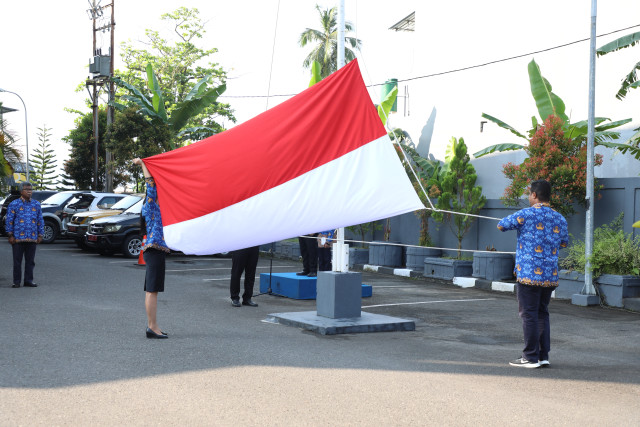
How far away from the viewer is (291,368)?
6.72 meters

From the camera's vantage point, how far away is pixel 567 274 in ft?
43.7

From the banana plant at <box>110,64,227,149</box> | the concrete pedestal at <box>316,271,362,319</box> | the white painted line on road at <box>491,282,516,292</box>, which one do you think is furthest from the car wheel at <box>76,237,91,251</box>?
the concrete pedestal at <box>316,271,362,319</box>

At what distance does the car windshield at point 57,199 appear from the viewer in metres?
26.2

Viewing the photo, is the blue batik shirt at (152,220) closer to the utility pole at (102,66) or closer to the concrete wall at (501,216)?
the concrete wall at (501,216)

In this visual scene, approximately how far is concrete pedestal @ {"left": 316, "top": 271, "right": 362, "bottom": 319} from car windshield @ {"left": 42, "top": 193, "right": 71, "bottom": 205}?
764 inches

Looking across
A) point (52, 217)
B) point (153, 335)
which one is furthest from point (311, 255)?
point (52, 217)

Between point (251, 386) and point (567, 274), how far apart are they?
902 cm

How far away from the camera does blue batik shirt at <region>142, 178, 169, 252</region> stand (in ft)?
26.6

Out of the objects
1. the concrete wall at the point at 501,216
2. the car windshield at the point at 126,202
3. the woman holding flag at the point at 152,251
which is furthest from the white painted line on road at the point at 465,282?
the car windshield at the point at 126,202

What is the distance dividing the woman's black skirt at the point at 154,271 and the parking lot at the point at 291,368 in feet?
2.00

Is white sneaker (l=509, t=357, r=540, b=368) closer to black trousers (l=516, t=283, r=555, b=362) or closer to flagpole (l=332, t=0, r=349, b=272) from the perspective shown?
black trousers (l=516, t=283, r=555, b=362)

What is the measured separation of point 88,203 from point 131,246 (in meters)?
4.69

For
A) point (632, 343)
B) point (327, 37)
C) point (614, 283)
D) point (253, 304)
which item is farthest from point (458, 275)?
point (327, 37)

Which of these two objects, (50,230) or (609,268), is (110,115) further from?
(609,268)
